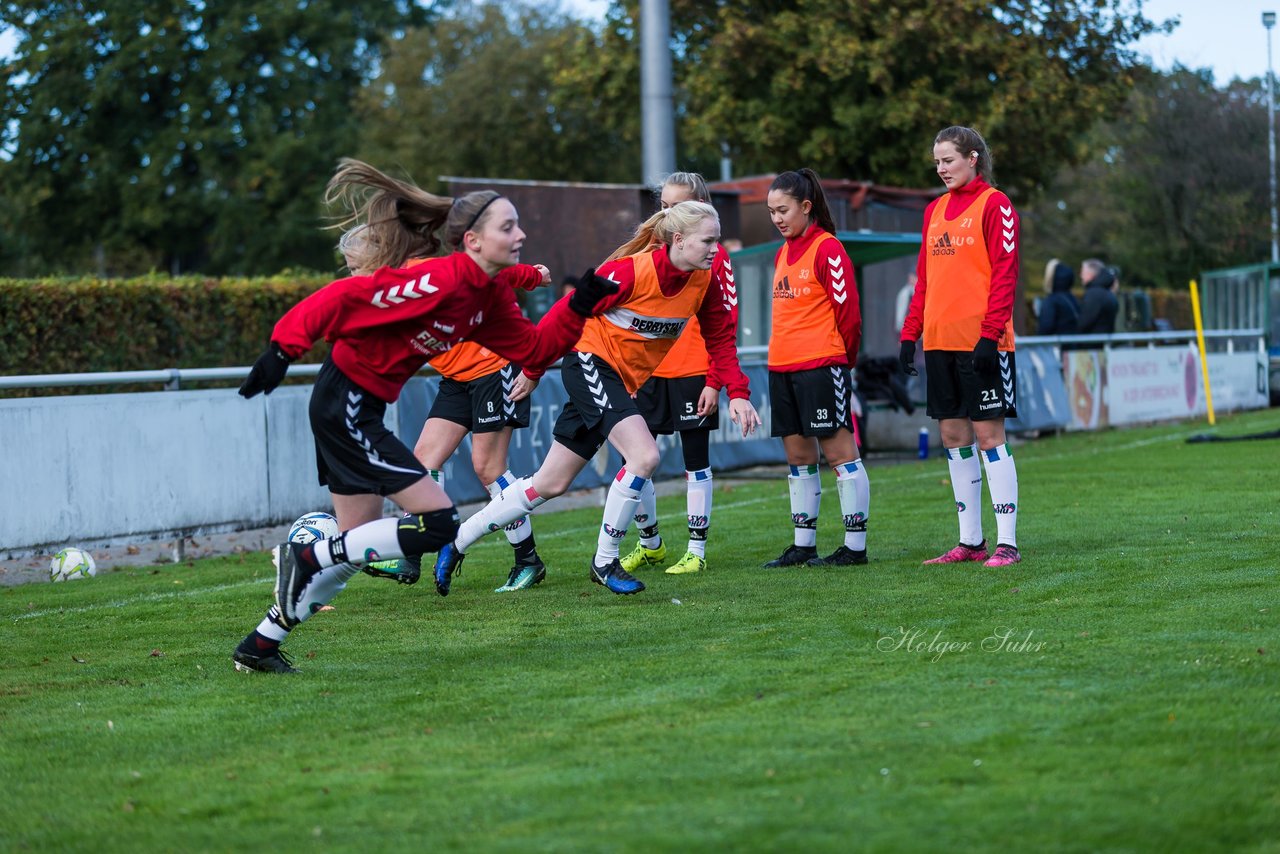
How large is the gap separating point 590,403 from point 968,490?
86.8 inches

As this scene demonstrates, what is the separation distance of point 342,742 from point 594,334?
10.8ft

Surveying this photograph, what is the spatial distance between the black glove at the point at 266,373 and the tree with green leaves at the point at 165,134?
3723 cm

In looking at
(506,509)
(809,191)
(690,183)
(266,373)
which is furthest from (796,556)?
(266,373)

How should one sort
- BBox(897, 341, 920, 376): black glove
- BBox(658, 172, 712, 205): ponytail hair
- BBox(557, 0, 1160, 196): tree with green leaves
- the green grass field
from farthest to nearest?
1. BBox(557, 0, 1160, 196): tree with green leaves
2. BBox(897, 341, 920, 376): black glove
3. BBox(658, 172, 712, 205): ponytail hair
4. the green grass field

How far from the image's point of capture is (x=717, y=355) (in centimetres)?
784

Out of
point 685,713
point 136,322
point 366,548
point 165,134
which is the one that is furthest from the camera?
point 165,134

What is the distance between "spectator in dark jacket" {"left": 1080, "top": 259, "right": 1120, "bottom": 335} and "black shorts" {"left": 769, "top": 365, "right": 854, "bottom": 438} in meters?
13.7

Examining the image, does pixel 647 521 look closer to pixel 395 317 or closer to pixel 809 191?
pixel 809 191

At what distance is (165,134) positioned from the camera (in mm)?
42156

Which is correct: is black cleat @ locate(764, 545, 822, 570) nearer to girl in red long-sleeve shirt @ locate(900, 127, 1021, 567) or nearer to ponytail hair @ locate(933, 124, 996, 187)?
girl in red long-sleeve shirt @ locate(900, 127, 1021, 567)

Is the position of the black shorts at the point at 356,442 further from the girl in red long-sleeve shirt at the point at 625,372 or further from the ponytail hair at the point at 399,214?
the girl in red long-sleeve shirt at the point at 625,372

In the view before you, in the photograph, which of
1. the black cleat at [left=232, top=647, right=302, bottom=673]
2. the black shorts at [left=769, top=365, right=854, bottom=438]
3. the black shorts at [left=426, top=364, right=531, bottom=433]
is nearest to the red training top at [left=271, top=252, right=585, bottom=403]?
the black cleat at [left=232, top=647, right=302, bottom=673]

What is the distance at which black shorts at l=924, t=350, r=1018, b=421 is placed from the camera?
7.90m

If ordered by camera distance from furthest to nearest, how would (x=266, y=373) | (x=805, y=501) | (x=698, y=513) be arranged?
1. (x=698, y=513)
2. (x=805, y=501)
3. (x=266, y=373)
